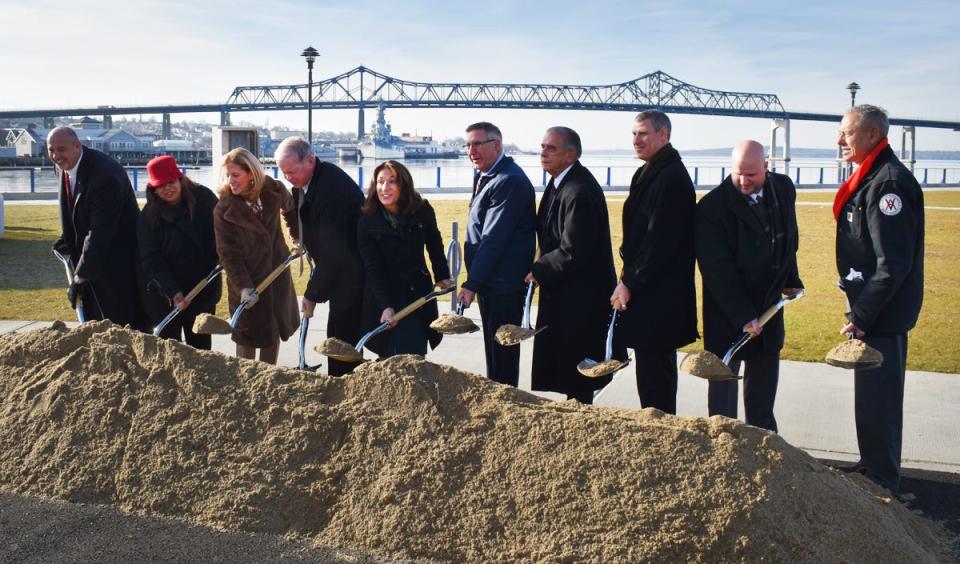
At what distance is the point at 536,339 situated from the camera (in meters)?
4.40

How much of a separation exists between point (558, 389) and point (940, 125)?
9168cm

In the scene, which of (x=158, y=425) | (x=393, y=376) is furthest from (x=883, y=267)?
(x=158, y=425)

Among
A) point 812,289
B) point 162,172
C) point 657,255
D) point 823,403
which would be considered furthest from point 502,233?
point 812,289

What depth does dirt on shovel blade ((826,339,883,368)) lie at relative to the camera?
364 cm

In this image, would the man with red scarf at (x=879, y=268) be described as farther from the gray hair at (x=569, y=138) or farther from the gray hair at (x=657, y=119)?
the gray hair at (x=569, y=138)

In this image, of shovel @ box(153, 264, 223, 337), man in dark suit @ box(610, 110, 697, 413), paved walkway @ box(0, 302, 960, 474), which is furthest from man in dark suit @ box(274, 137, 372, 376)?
man in dark suit @ box(610, 110, 697, 413)

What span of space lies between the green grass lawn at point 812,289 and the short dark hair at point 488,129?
106 inches

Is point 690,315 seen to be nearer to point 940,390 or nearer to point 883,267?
point 883,267

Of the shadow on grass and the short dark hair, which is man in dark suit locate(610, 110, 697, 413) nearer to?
the short dark hair

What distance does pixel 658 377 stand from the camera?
432 cm

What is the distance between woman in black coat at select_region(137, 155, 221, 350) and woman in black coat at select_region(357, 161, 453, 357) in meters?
0.98

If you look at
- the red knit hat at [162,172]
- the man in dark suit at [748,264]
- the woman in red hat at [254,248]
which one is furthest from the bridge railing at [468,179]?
the man in dark suit at [748,264]

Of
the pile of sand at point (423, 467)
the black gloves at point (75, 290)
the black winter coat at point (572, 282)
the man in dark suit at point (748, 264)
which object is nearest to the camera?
the pile of sand at point (423, 467)

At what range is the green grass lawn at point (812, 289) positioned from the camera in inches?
262
